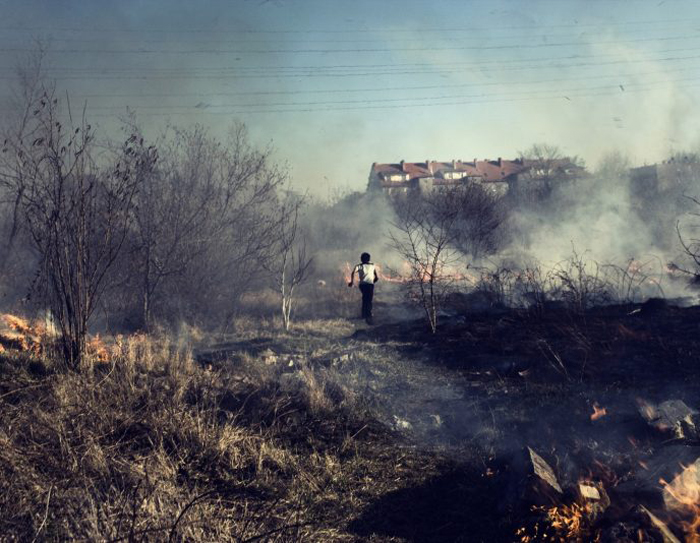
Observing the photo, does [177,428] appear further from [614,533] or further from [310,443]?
[614,533]

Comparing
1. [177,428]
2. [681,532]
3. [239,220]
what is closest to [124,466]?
[177,428]

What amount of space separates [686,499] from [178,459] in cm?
341

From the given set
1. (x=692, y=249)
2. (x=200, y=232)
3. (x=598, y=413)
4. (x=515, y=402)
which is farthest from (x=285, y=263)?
Result: (x=692, y=249)

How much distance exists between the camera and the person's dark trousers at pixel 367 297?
1154cm

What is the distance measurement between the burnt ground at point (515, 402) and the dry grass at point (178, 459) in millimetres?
350

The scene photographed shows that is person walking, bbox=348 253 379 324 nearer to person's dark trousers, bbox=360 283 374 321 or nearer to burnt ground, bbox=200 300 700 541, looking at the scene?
person's dark trousers, bbox=360 283 374 321

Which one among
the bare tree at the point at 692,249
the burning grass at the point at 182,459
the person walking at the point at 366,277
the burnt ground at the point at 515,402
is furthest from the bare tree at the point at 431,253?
the burning grass at the point at 182,459

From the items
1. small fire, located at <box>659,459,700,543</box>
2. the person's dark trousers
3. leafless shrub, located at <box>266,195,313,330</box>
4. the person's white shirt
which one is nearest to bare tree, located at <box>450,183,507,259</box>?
leafless shrub, located at <box>266,195,313,330</box>

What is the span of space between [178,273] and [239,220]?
2360mm

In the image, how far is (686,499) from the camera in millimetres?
3023

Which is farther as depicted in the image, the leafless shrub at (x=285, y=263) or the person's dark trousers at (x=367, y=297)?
the leafless shrub at (x=285, y=263)

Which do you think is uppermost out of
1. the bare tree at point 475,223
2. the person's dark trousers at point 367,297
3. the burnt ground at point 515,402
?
the bare tree at point 475,223

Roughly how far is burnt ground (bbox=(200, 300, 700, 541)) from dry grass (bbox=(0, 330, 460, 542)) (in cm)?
35

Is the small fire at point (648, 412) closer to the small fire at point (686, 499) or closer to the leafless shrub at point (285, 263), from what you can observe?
the small fire at point (686, 499)
